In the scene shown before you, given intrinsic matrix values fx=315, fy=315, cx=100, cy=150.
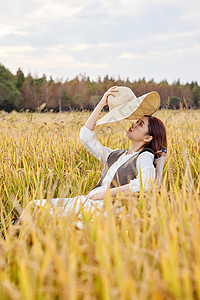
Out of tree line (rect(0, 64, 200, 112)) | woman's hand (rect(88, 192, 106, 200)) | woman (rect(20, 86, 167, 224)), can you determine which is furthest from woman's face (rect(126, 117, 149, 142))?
tree line (rect(0, 64, 200, 112))

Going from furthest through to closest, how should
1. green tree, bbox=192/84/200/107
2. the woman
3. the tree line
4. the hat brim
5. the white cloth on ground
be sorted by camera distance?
1. green tree, bbox=192/84/200/107
2. the tree line
3. the hat brim
4. the woman
5. the white cloth on ground

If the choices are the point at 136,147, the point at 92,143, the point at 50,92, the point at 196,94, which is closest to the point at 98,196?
the point at 136,147

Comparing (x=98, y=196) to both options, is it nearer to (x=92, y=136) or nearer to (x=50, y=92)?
(x=92, y=136)

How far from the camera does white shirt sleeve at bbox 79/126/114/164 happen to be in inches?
100

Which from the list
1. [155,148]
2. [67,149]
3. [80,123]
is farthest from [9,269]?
[80,123]

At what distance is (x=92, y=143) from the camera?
256 cm

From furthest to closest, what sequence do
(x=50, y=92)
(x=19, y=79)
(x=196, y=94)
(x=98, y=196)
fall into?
(x=196, y=94)
(x=19, y=79)
(x=50, y=92)
(x=98, y=196)

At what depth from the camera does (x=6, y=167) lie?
270 cm

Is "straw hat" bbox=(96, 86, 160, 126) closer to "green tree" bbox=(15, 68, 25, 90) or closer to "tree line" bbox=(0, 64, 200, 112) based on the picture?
"tree line" bbox=(0, 64, 200, 112)

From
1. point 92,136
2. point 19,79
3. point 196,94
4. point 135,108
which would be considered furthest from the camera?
point 196,94

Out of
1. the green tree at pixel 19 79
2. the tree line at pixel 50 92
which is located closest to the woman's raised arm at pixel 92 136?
the tree line at pixel 50 92

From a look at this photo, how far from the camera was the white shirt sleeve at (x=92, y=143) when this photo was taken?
8.34ft

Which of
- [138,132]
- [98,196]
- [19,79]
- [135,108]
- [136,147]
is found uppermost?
[19,79]

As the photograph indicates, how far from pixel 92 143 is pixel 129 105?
45cm
